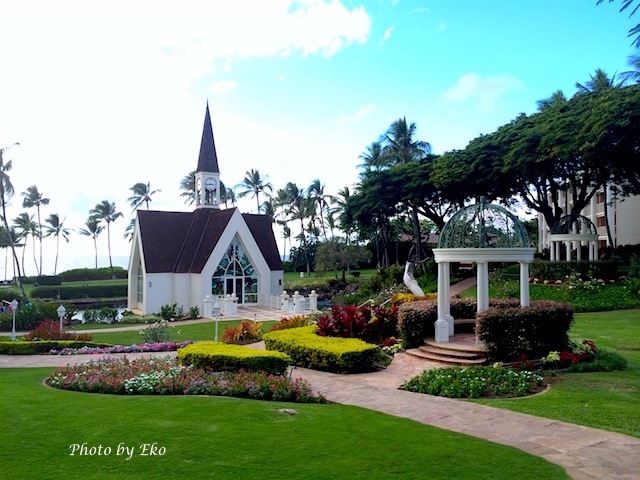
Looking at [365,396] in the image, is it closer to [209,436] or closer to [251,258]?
[209,436]

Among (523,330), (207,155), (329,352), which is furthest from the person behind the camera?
(207,155)

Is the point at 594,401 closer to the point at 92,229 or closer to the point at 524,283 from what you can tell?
the point at 524,283

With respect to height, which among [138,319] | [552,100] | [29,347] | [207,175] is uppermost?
[552,100]

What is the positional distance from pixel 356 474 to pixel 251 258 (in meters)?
28.8

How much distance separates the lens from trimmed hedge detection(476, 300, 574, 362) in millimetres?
12094

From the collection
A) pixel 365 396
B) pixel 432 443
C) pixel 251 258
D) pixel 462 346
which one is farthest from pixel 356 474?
pixel 251 258

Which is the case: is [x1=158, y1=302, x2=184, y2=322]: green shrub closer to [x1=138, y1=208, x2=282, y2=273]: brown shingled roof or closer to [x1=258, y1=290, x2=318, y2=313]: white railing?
[x1=138, y1=208, x2=282, y2=273]: brown shingled roof

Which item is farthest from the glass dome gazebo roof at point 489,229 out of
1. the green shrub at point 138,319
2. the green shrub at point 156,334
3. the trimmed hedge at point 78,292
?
the trimmed hedge at point 78,292

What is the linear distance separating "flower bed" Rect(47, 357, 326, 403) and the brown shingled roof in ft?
68.7

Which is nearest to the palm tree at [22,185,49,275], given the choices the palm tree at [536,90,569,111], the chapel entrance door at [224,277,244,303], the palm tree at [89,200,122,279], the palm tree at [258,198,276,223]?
the palm tree at [89,200,122,279]

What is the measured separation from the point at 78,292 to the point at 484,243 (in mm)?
39814

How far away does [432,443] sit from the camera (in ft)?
21.6

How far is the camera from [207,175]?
36031 millimetres

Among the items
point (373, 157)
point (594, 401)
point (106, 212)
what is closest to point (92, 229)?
point (106, 212)
